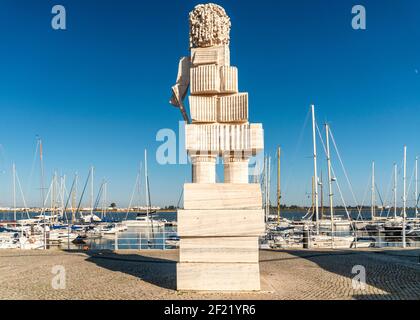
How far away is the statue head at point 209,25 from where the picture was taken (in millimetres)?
9055

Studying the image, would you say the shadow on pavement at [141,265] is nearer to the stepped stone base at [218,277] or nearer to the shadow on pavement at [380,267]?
the stepped stone base at [218,277]

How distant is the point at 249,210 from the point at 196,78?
336 cm

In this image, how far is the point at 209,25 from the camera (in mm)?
9062

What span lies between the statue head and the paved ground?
579cm

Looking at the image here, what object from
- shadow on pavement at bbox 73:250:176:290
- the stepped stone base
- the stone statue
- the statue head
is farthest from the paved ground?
the statue head

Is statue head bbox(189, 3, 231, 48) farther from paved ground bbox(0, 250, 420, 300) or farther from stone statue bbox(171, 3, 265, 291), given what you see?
paved ground bbox(0, 250, 420, 300)

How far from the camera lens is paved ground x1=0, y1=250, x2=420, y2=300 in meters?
7.87

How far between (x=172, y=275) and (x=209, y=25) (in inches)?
253

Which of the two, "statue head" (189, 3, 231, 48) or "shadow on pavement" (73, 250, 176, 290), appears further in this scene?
"shadow on pavement" (73, 250, 176, 290)

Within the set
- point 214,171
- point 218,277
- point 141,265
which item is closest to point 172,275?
point 141,265

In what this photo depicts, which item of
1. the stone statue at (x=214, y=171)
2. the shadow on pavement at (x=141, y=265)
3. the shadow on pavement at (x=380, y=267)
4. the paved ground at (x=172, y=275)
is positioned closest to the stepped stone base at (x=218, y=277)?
the stone statue at (x=214, y=171)
